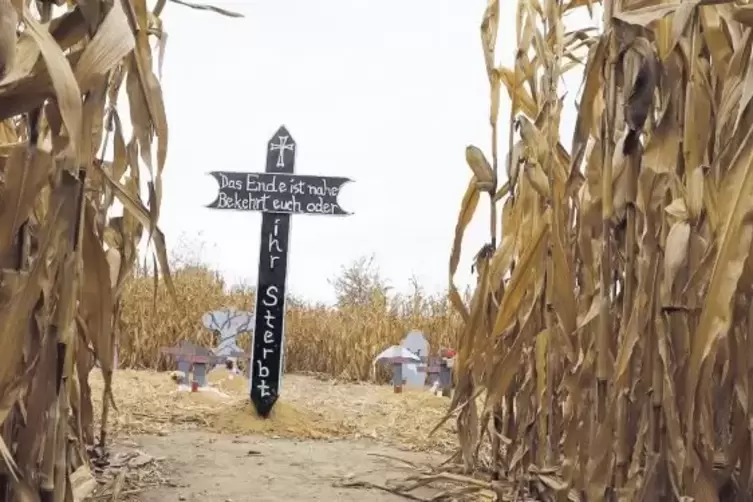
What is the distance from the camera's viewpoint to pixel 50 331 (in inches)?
30.5

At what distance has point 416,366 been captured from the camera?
185 inches

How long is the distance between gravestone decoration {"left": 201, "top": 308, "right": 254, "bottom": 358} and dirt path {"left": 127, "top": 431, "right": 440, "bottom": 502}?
1.26m

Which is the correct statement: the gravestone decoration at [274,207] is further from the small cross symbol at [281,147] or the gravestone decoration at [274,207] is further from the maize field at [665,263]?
the maize field at [665,263]

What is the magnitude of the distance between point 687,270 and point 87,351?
4.23 ft

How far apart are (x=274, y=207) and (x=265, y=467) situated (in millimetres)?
1602

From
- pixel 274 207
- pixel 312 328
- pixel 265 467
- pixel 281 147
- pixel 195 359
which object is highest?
pixel 281 147

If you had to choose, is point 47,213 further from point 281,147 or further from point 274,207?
point 281,147

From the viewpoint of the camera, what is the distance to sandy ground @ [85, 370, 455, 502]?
205 cm

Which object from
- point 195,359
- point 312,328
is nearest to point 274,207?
point 195,359

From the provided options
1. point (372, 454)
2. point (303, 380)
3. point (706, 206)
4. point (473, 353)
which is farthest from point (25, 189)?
point (303, 380)

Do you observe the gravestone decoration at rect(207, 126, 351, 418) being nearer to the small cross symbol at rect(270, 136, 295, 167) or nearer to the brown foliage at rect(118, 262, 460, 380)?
the small cross symbol at rect(270, 136, 295, 167)

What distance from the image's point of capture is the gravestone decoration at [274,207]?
11.9ft

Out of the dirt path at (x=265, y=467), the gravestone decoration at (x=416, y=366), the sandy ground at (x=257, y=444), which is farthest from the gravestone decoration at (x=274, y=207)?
the gravestone decoration at (x=416, y=366)

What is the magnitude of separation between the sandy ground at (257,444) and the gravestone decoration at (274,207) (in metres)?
0.29
